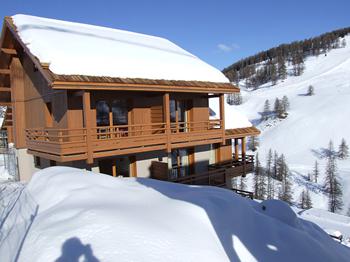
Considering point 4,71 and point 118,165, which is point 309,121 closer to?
point 118,165

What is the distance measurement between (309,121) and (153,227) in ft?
240

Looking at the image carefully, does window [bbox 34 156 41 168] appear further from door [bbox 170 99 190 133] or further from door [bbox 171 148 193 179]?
door [bbox 170 99 190 133]

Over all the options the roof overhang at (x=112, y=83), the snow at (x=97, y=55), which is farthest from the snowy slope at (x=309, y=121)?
the snow at (x=97, y=55)

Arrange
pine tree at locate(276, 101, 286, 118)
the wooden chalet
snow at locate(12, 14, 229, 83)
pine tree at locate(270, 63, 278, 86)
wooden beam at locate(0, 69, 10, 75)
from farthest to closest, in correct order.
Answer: pine tree at locate(270, 63, 278, 86)
pine tree at locate(276, 101, 286, 118)
wooden beam at locate(0, 69, 10, 75)
snow at locate(12, 14, 229, 83)
the wooden chalet

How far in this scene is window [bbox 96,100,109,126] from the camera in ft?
39.5

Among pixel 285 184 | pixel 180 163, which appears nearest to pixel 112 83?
pixel 180 163

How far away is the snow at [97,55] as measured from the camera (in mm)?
10258

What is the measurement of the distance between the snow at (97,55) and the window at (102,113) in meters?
1.84

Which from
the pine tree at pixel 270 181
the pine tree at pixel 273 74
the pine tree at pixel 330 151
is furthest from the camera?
the pine tree at pixel 273 74

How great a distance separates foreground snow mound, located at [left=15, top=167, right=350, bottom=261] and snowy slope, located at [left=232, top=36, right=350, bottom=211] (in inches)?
1689

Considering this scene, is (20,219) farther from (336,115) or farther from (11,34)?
(336,115)

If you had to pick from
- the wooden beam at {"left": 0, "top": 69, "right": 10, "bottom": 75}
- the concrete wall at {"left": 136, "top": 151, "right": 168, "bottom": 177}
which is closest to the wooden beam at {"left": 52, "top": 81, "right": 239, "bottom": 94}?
the concrete wall at {"left": 136, "top": 151, "right": 168, "bottom": 177}

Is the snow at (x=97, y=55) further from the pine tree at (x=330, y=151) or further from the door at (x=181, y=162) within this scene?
the pine tree at (x=330, y=151)

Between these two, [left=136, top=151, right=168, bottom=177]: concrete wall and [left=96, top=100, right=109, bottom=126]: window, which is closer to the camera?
[left=96, top=100, right=109, bottom=126]: window
